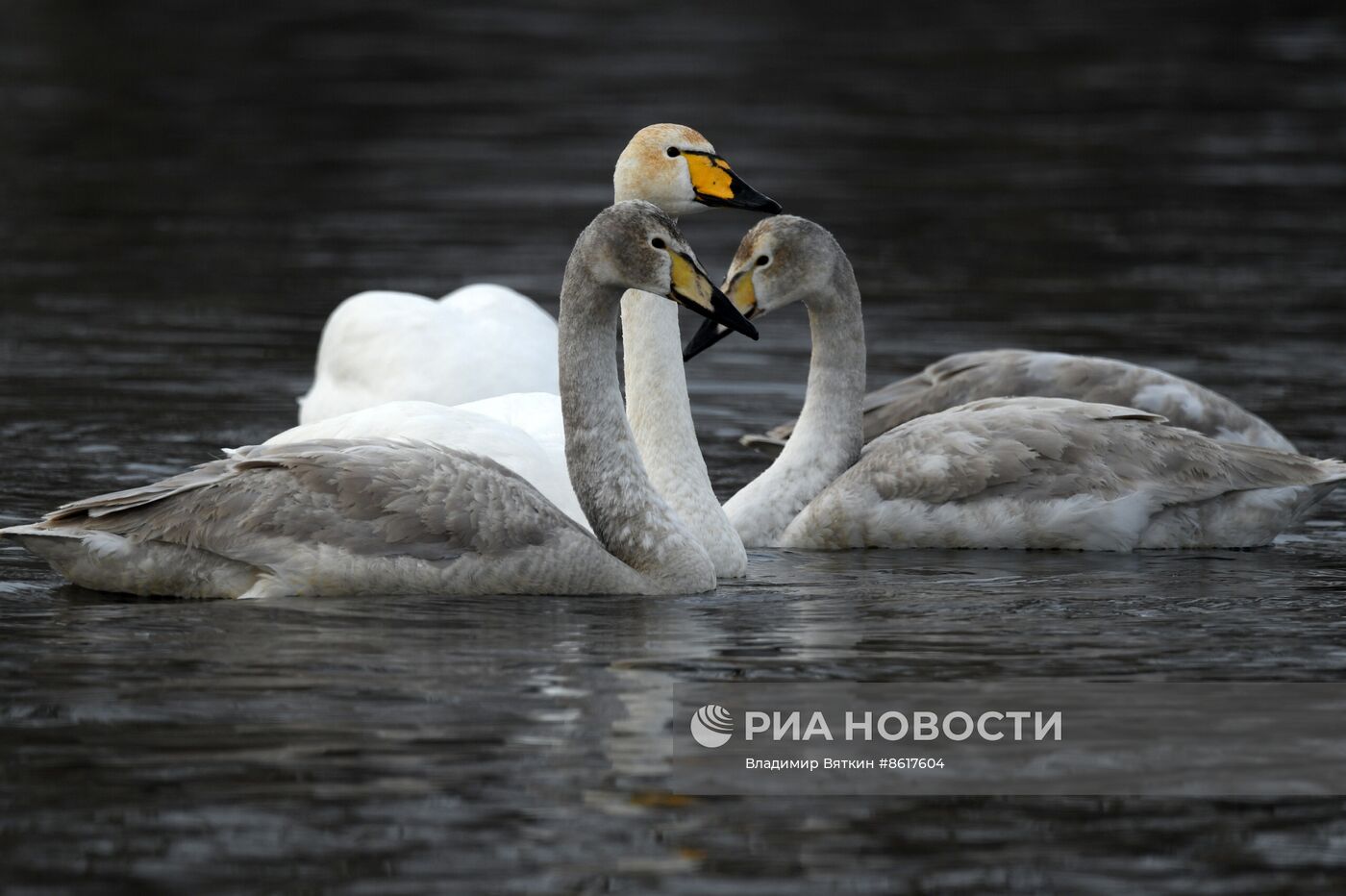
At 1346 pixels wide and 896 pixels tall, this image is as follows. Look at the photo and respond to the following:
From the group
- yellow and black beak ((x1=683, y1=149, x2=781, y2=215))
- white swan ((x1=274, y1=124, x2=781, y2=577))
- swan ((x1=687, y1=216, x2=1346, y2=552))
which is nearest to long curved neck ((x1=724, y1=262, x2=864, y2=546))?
swan ((x1=687, y1=216, x2=1346, y2=552))

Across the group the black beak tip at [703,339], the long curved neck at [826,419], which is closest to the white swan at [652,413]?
the black beak tip at [703,339]

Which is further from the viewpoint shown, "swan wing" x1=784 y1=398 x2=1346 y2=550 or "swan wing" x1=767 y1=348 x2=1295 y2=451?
"swan wing" x1=767 y1=348 x2=1295 y2=451

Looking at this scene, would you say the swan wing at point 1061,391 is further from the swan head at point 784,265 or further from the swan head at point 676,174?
the swan head at point 676,174

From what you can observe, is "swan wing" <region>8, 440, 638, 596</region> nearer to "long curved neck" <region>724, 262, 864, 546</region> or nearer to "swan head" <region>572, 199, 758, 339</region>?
"swan head" <region>572, 199, 758, 339</region>

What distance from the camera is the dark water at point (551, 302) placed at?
6703 millimetres

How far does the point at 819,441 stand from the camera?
38.3ft

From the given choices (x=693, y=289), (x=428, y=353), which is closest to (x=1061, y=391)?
(x=428, y=353)

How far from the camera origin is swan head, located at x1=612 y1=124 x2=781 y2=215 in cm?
1066

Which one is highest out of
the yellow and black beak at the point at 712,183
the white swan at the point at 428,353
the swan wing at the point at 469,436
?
the yellow and black beak at the point at 712,183

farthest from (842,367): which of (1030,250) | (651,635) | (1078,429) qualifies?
(1030,250)

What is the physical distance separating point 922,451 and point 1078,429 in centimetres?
70

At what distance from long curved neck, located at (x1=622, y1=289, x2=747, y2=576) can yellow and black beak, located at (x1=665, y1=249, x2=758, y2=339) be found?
968 millimetres

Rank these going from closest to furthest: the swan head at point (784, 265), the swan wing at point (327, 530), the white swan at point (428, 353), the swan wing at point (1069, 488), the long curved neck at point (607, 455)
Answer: the swan wing at point (327, 530)
the long curved neck at point (607, 455)
the swan wing at point (1069, 488)
the swan head at point (784, 265)
the white swan at point (428, 353)

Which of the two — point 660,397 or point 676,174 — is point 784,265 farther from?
point 660,397
